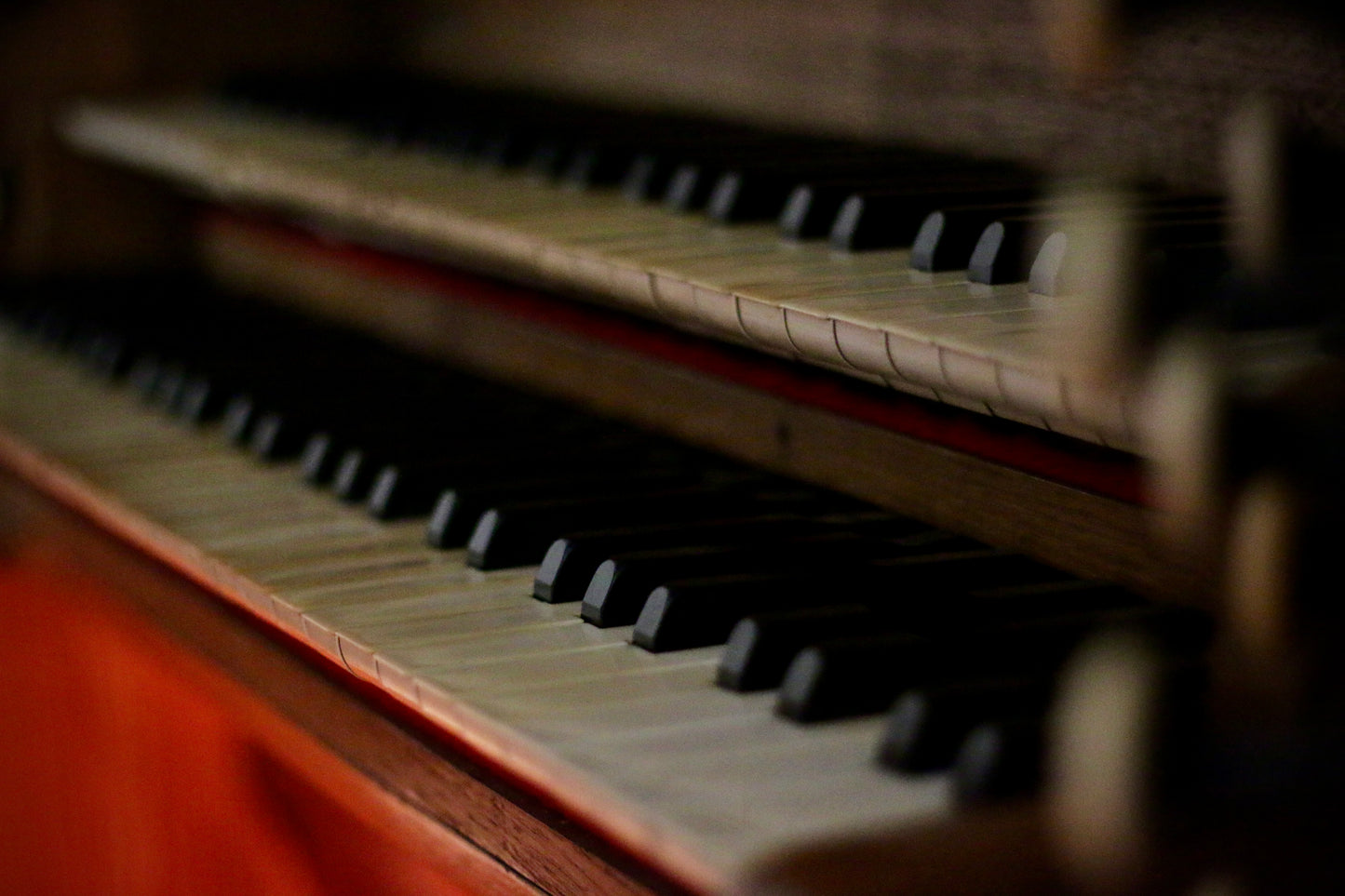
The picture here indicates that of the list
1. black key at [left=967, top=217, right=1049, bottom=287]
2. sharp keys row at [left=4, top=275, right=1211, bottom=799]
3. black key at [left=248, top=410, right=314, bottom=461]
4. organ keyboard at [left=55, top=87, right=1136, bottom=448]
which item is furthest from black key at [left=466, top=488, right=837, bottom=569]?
black key at [left=248, top=410, right=314, bottom=461]

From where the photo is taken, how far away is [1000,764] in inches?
26.7

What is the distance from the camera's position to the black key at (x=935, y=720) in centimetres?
72

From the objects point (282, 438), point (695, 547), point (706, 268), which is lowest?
point (282, 438)

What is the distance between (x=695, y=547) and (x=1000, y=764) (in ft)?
1.14

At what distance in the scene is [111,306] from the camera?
201cm

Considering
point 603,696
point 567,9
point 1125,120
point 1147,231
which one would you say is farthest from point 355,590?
point 567,9

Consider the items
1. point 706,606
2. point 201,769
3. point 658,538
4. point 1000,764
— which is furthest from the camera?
point 201,769

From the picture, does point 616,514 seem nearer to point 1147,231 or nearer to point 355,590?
point 355,590

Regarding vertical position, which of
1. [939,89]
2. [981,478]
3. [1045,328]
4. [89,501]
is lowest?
[89,501]

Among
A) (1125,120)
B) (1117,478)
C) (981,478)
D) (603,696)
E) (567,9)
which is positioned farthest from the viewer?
(567,9)

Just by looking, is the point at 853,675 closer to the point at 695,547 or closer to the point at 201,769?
the point at 695,547

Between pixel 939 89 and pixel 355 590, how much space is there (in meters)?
0.66

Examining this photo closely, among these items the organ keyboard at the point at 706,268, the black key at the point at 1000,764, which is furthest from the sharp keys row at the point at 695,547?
the organ keyboard at the point at 706,268

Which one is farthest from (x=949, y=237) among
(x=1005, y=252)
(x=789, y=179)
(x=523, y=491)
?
(x=523, y=491)
